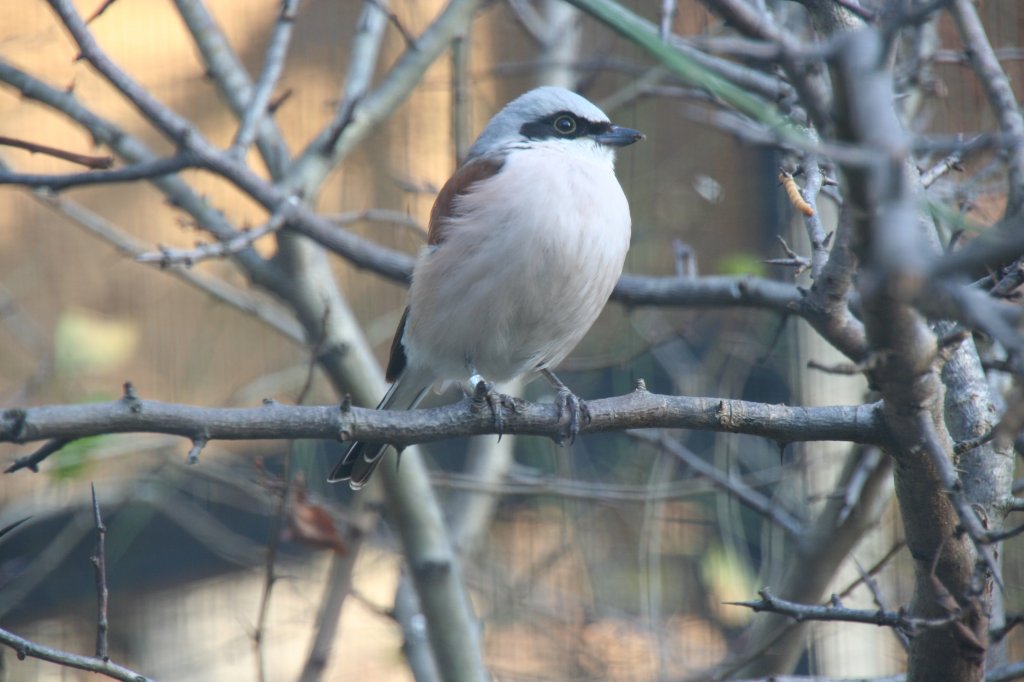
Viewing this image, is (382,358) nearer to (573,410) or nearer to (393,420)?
(573,410)

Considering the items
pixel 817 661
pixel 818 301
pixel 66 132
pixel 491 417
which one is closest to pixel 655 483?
pixel 817 661

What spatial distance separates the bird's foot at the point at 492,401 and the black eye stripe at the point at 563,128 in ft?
4.08

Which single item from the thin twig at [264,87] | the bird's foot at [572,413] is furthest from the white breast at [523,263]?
the thin twig at [264,87]

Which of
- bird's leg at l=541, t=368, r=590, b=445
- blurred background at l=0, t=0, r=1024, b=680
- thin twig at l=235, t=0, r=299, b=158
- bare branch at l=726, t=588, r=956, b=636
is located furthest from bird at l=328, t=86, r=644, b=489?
bare branch at l=726, t=588, r=956, b=636

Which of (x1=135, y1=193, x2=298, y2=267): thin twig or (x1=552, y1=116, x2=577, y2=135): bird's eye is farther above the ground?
(x1=552, y1=116, x2=577, y2=135): bird's eye

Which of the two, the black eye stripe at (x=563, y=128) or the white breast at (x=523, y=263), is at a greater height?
the black eye stripe at (x=563, y=128)

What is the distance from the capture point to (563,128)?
3305 mm

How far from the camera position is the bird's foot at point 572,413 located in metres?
2.16

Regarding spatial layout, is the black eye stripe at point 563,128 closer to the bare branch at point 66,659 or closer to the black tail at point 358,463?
the black tail at point 358,463

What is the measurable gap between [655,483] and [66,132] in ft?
10.8

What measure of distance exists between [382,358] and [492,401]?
3203mm

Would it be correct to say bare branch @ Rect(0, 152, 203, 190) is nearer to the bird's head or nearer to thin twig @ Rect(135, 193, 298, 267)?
thin twig @ Rect(135, 193, 298, 267)

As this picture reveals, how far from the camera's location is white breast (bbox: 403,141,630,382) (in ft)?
9.23

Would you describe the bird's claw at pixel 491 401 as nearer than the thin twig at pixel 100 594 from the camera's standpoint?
No
